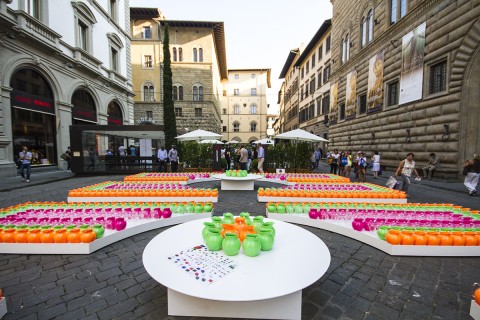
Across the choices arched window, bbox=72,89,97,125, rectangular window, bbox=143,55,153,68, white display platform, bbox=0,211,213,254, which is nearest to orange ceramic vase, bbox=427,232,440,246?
white display platform, bbox=0,211,213,254

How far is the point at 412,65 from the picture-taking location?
1381 centimetres

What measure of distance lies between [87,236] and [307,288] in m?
3.67

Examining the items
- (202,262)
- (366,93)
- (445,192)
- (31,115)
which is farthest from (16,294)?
(366,93)

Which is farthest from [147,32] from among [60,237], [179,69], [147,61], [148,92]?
[60,237]

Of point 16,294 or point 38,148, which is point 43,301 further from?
point 38,148

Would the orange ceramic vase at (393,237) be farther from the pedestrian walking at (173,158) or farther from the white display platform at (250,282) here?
the pedestrian walking at (173,158)

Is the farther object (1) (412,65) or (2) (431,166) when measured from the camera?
(1) (412,65)

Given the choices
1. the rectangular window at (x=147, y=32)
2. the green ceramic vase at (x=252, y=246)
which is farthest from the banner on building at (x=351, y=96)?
the rectangular window at (x=147, y=32)

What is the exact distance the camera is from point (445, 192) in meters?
9.57

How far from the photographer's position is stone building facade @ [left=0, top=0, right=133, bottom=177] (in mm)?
12156

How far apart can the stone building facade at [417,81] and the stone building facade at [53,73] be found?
20.7 meters

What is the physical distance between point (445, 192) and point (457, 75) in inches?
244

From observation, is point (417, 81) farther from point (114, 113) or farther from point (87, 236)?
point (114, 113)

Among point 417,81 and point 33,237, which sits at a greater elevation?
point 417,81
